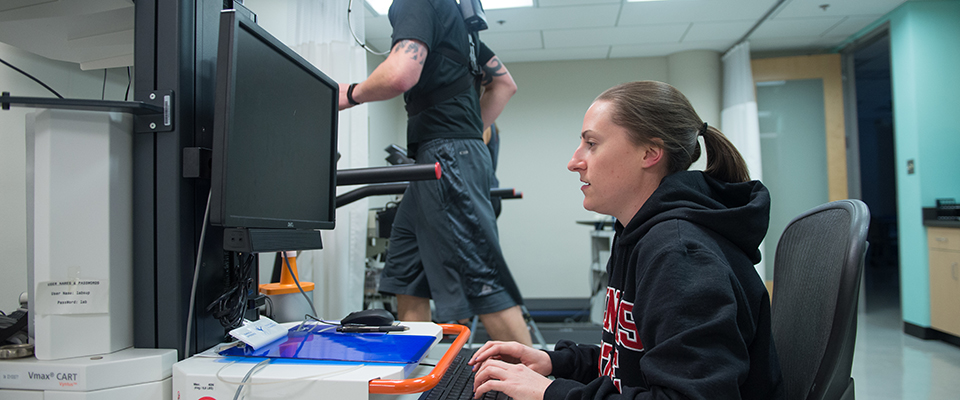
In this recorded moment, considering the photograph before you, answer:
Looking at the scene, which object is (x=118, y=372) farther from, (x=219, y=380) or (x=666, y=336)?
(x=666, y=336)

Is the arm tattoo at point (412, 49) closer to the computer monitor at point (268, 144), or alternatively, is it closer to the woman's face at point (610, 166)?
the computer monitor at point (268, 144)

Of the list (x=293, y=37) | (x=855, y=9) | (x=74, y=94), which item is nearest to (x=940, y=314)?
(x=855, y=9)

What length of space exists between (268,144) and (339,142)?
162cm

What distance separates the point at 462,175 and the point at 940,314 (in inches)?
141

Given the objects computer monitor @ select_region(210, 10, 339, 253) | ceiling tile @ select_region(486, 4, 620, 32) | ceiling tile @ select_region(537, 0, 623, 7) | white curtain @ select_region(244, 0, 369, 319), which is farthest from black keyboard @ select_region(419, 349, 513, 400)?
ceiling tile @ select_region(537, 0, 623, 7)

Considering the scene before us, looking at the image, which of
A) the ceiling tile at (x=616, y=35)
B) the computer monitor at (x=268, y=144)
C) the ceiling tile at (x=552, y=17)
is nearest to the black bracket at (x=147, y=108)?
the computer monitor at (x=268, y=144)

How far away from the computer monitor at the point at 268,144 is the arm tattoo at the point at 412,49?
1.26 feet

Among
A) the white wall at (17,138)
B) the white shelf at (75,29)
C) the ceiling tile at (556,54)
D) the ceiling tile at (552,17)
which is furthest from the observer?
the ceiling tile at (556,54)

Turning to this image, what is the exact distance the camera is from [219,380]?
627mm

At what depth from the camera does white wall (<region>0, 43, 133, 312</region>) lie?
1162 mm

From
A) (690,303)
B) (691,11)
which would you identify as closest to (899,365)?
(691,11)

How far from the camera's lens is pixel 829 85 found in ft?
14.8

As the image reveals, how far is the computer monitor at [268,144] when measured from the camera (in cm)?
63

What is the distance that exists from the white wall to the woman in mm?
1112
